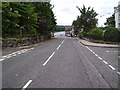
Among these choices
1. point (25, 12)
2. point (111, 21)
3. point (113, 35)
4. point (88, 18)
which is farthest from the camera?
point (111, 21)

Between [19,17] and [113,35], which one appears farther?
[113,35]

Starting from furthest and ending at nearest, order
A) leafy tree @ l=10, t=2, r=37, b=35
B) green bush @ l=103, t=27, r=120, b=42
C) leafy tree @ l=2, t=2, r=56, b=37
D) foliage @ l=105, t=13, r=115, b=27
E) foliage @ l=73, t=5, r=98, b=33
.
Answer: foliage @ l=105, t=13, r=115, b=27
foliage @ l=73, t=5, r=98, b=33
green bush @ l=103, t=27, r=120, b=42
leafy tree @ l=10, t=2, r=37, b=35
leafy tree @ l=2, t=2, r=56, b=37

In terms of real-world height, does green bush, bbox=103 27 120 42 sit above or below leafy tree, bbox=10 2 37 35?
below

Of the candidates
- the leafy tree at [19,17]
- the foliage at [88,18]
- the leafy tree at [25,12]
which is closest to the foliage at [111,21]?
the foliage at [88,18]

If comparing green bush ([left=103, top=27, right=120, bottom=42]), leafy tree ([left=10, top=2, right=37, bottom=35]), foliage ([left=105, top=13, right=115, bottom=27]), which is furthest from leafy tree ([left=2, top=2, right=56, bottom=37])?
foliage ([left=105, top=13, right=115, bottom=27])

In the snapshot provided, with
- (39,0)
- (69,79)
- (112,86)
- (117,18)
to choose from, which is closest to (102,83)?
(112,86)

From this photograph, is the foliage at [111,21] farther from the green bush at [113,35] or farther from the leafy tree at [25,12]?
the leafy tree at [25,12]

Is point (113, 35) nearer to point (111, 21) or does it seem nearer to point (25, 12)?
point (25, 12)

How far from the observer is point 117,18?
47.3 meters

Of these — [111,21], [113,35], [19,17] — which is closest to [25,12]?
[19,17]

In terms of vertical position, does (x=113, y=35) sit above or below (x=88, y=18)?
below

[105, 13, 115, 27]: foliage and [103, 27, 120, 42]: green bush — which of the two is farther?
[105, 13, 115, 27]: foliage

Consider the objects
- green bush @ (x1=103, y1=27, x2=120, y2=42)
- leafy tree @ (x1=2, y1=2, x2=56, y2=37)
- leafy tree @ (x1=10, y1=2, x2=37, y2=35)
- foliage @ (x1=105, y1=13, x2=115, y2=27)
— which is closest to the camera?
leafy tree @ (x1=2, y1=2, x2=56, y2=37)

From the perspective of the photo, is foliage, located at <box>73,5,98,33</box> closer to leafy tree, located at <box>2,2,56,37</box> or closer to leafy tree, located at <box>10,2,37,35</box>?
leafy tree, located at <box>2,2,56,37</box>
